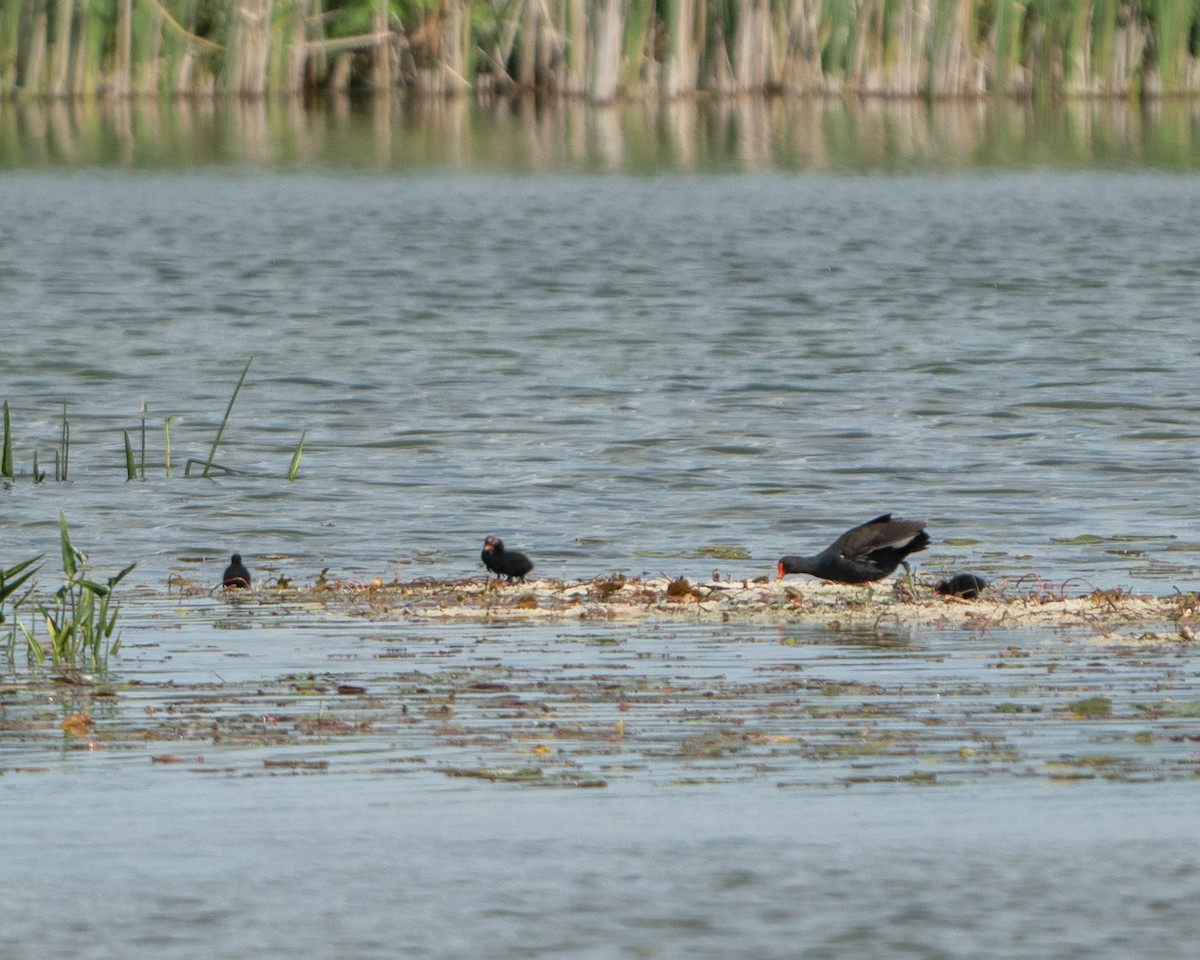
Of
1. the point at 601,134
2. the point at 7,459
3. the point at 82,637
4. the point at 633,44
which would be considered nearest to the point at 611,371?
the point at 7,459

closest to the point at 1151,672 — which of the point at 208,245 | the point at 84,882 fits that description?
the point at 84,882

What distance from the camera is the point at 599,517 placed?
12.7m

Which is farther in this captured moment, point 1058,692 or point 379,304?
point 379,304

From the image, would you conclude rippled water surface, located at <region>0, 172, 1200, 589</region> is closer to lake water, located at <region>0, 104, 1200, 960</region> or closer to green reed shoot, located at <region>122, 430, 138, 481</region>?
lake water, located at <region>0, 104, 1200, 960</region>

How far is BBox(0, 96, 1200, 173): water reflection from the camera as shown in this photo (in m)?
38.1

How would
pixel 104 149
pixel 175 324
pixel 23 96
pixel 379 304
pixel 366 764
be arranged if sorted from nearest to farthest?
pixel 366 764
pixel 175 324
pixel 379 304
pixel 104 149
pixel 23 96

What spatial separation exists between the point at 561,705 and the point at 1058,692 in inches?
58.2

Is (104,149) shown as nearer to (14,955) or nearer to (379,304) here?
(379,304)

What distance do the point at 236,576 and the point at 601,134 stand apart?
32.6 m

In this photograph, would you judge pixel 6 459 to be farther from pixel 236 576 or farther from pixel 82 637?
pixel 82 637

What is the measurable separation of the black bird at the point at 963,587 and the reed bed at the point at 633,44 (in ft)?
101

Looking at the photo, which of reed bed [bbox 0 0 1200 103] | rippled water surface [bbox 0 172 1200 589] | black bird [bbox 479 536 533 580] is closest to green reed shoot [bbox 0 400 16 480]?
rippled water surface [bbox 0 172 1200 589]

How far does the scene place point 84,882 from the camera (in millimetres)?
A: 5426

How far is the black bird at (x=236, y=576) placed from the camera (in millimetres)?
9953
